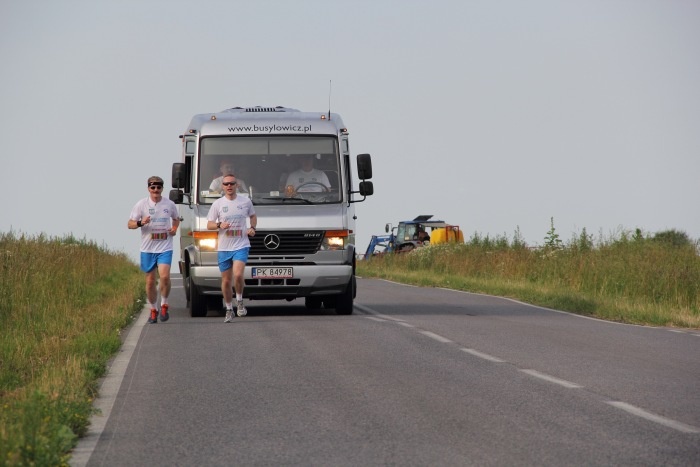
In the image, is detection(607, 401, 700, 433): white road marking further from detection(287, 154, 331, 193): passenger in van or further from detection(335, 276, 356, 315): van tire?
detection(287, 154, 331, 193): passenger in van

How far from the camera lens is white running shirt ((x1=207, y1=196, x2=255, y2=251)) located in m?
16.9

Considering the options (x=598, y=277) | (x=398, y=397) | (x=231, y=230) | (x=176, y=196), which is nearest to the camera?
(x=398, y=397)

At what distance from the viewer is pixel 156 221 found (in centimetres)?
1689

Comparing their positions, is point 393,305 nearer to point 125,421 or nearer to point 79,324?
point 79,324

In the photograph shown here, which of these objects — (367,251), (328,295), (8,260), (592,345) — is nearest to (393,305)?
(328,295)

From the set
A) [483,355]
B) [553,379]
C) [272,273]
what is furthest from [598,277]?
[553,379]

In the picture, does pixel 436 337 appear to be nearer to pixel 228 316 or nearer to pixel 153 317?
pixel 228 316

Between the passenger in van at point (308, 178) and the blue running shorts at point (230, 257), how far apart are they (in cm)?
159

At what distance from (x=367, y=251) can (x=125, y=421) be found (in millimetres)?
51961

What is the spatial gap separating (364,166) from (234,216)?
2.19 meters

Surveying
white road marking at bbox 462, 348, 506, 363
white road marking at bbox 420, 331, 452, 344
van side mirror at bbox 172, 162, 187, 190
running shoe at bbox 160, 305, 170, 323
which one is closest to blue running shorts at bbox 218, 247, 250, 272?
running shoe at bbox 160, 305, 170, 323

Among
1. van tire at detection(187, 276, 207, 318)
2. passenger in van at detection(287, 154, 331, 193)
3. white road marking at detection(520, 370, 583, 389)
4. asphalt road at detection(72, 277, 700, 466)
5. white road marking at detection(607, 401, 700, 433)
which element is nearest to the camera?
asphalt road at detection(72, 277, 700, 466)

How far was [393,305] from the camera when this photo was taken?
21828mm

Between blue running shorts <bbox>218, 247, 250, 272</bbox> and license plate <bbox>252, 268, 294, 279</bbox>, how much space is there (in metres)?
0.58
